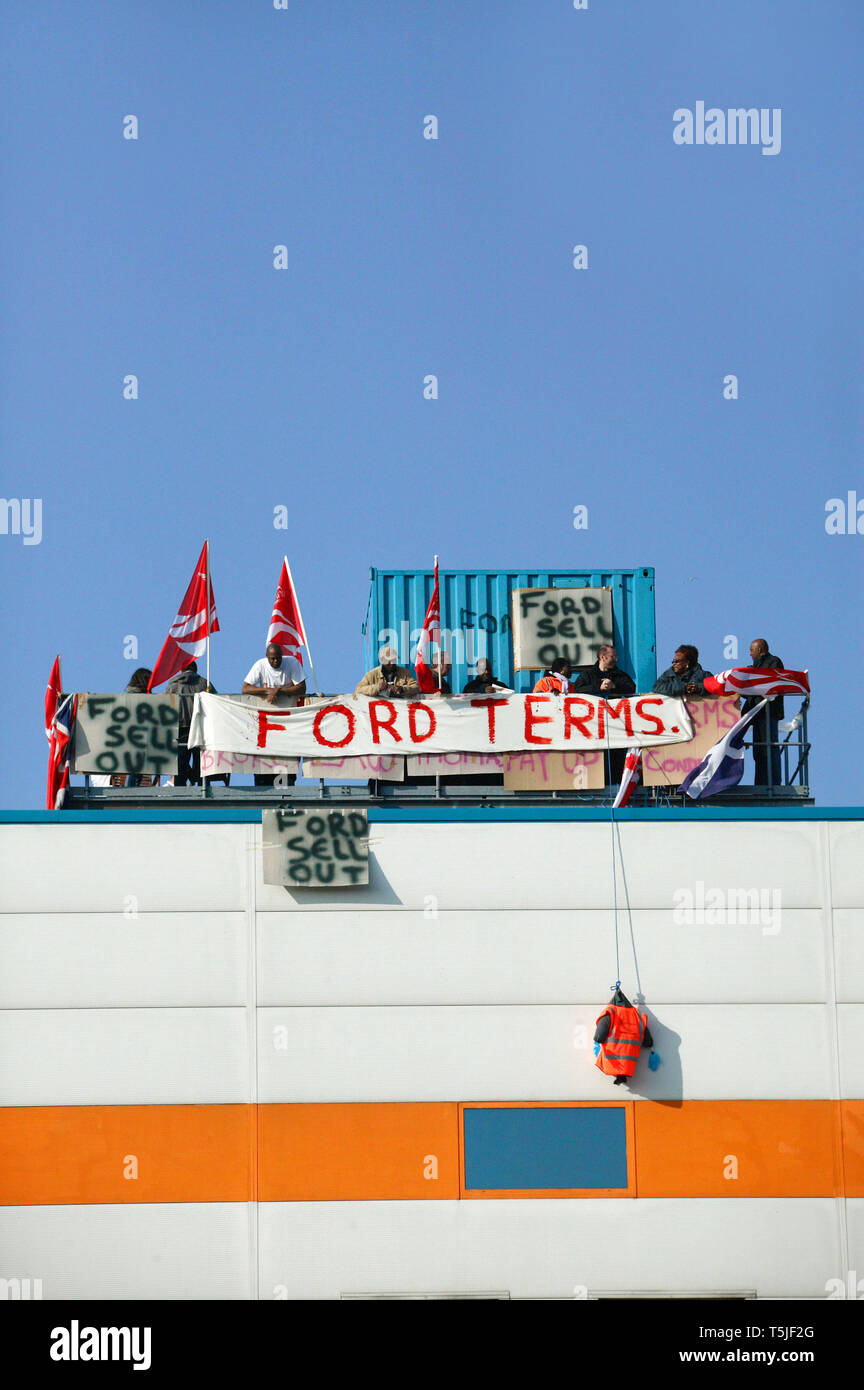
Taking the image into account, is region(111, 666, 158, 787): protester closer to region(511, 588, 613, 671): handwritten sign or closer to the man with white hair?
the man with white hair

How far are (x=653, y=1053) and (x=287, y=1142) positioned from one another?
4.10 meters

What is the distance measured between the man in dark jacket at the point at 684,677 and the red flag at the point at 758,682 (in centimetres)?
21

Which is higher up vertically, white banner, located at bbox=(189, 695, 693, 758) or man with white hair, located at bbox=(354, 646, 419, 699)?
man with white hair, located at bbox=(354, 646, 419, 699)

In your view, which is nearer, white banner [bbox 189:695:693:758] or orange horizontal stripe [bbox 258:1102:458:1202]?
orange horizontal stripe [bbox 258:1102:458:1202]

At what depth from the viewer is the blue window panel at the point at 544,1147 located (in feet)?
56.6

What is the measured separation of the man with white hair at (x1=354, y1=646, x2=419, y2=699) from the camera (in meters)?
19.8

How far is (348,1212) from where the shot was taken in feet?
56.2

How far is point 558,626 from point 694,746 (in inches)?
110

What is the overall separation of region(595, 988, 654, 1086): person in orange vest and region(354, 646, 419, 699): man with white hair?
478 centimetres

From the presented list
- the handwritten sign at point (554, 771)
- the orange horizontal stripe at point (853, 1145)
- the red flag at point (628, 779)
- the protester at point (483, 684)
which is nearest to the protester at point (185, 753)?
the protester at point (483, 684)

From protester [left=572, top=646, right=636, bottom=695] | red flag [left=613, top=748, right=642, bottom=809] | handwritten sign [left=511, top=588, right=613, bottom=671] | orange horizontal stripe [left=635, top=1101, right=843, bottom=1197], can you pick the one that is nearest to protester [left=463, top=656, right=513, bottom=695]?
handwritten sign [left=511, top=588, right=613, bottom=671]

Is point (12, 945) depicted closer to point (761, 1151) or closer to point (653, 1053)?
point (653, 1053)

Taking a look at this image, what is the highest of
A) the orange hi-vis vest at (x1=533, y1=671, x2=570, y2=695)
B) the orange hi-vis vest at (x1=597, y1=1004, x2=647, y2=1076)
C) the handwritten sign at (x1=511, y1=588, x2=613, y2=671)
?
the handwritten sign at (x1=511, y1=588, x2=613, y2=671)
